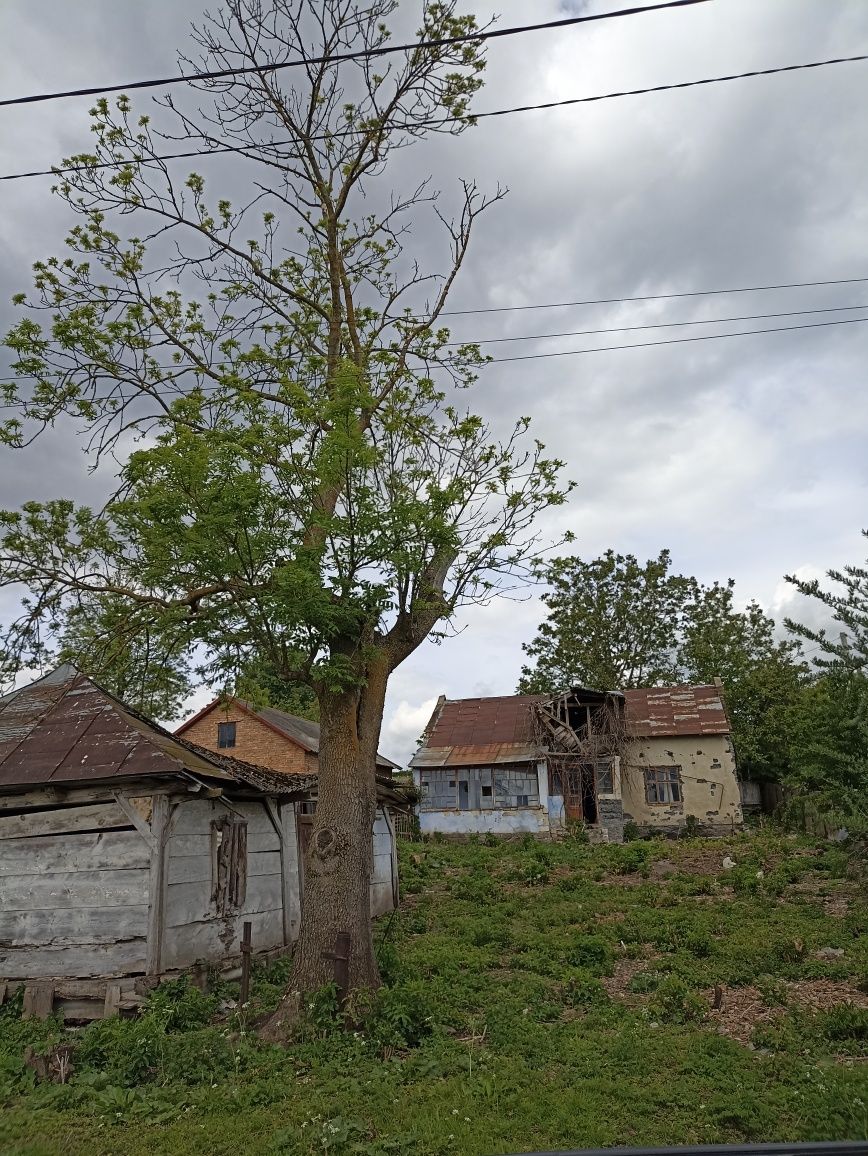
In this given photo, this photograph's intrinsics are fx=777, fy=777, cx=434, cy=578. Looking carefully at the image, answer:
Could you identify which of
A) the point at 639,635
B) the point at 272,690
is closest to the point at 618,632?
the point at 639,635

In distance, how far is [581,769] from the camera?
31359 mm

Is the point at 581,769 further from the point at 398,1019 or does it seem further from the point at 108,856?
the point at 398,1019

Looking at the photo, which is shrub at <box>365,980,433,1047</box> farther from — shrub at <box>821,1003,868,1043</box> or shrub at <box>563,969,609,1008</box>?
shrub at <box>821,1003,868,1043</box>

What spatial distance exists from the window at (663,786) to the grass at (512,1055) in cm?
1794

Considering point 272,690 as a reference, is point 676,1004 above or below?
below

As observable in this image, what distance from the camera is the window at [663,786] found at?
3183 cm

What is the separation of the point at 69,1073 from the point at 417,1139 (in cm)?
456

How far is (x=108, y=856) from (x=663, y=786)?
25649 millimetres

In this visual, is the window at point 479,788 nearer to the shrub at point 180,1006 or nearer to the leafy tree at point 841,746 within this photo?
the shrub at point 180,1006

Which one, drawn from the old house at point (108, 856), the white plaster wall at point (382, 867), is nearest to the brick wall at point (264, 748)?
the white plaster wall at point (382, 867)

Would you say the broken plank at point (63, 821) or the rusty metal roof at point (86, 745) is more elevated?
the rusty metal roof at point (86, 745)

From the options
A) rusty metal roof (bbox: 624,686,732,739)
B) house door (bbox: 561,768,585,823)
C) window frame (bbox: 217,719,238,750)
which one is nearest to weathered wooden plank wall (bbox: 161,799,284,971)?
window frame (bbox: 217,719,238,750)

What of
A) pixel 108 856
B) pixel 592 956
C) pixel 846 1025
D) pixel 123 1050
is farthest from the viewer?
pixel 592 956

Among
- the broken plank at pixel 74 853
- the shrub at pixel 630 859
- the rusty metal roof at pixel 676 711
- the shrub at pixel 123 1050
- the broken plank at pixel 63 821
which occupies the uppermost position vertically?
the rusty metal roof at pixel 676 711
